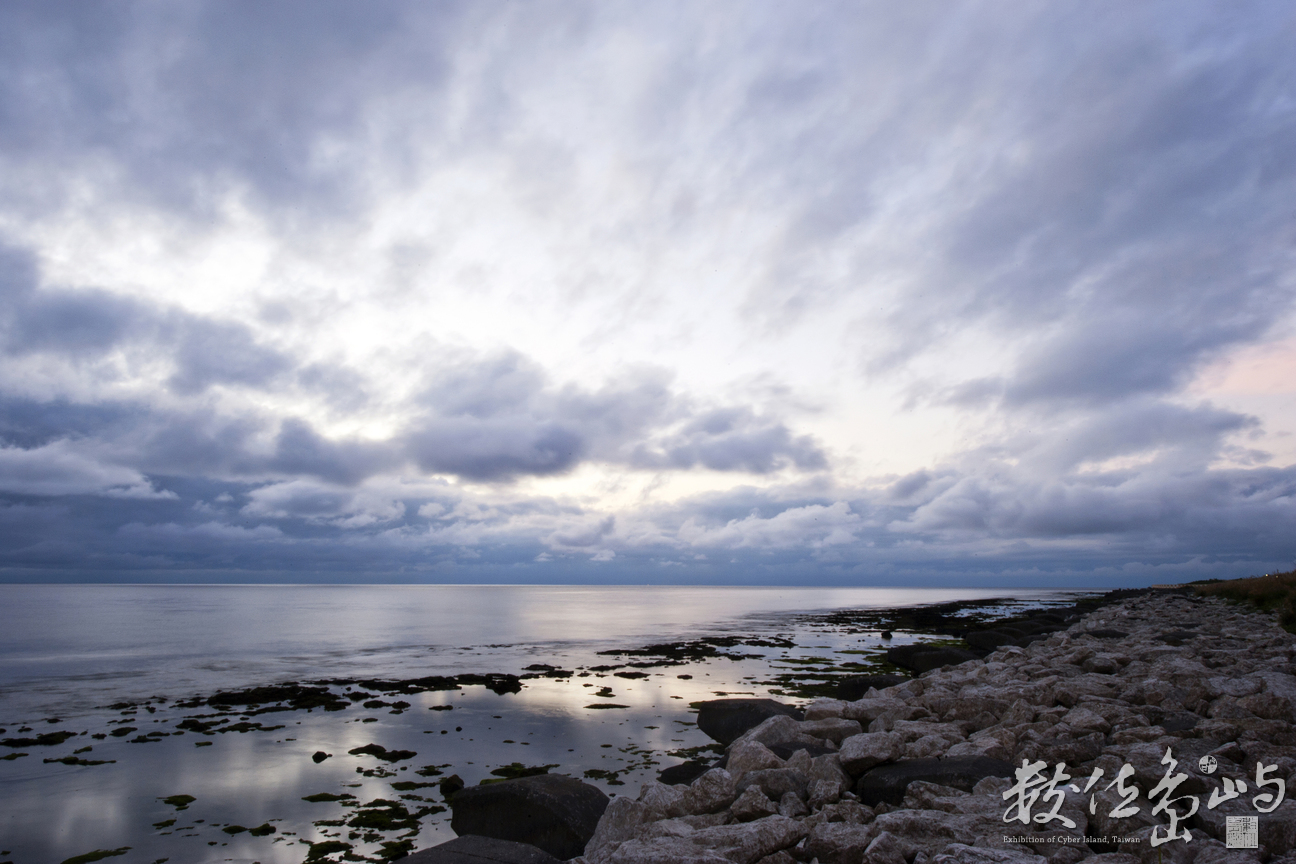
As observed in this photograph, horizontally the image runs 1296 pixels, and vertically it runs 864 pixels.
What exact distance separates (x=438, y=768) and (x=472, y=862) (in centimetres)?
755

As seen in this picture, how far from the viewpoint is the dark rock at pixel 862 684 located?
18312 millimetres

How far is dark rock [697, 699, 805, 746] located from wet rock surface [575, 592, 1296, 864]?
3018mm

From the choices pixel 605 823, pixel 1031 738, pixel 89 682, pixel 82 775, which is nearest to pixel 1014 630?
pixel 1031 738

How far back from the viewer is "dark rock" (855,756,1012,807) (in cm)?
708

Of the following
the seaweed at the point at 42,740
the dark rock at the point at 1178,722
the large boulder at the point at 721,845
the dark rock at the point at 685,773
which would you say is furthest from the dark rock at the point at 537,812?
the seaweed at the point at 42,740

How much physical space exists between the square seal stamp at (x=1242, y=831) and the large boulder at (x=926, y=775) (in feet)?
6.80

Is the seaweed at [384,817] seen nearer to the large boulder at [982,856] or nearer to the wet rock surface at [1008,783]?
the wet rock surface at [1008,783]

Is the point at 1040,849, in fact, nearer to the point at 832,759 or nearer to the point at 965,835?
the point at 965,835

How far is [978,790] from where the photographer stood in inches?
264

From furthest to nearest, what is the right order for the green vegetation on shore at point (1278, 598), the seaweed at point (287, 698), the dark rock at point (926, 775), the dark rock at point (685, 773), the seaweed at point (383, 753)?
the seaweed at point (287, 698) → the green vegetation on shore at point (1278, 598) → the seaweed at point (383, 753) → the dark rock at point (685, 773) → the dark rock at point (926, 775)

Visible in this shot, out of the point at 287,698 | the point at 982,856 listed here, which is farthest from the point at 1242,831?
the point at 287,698

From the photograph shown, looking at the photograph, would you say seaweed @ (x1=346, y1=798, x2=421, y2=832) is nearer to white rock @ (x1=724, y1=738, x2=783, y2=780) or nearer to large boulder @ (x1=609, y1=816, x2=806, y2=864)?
white rock @ (x1=724, y1=738, x2=783, y2=780)

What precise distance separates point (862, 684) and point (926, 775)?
42.0 ft

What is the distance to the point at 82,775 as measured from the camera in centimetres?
1445
